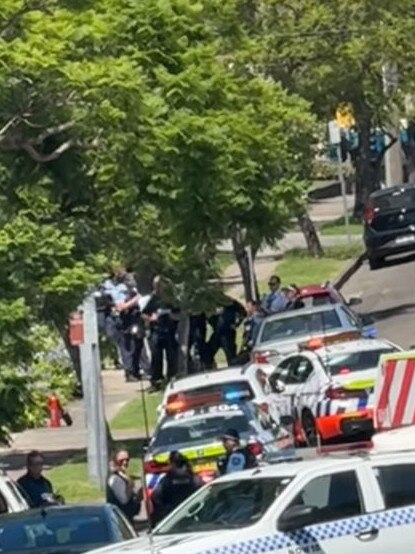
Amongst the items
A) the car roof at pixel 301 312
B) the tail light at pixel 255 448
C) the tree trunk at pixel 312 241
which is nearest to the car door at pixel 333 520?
the tail light at pixel 255 448

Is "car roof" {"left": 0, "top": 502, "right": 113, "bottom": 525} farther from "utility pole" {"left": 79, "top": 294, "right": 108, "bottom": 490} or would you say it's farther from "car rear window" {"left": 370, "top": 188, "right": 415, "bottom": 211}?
"car rear window" {"left": 370, "top": 188, "right": 415, "bottom": 211}

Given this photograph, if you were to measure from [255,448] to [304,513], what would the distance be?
27.6ft

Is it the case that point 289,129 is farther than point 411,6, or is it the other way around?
point 411,6

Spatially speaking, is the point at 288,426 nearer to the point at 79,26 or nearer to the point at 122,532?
the point at 79,26

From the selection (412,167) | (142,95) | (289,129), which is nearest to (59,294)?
(142,95)

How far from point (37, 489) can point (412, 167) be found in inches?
2020

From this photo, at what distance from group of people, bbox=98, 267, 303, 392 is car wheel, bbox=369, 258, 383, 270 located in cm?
938

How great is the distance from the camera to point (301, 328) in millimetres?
35219

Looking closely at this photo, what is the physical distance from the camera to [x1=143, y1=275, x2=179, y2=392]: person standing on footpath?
39219 mm

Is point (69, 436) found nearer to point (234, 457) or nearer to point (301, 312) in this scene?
point (301, 312)

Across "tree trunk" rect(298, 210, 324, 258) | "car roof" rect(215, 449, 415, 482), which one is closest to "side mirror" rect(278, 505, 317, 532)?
"car roof" rect(215, 449, 415, 482)

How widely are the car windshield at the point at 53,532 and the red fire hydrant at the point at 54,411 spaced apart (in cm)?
1778

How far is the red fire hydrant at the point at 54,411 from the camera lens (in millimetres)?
36062

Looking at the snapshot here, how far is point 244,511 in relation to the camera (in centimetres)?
1650
